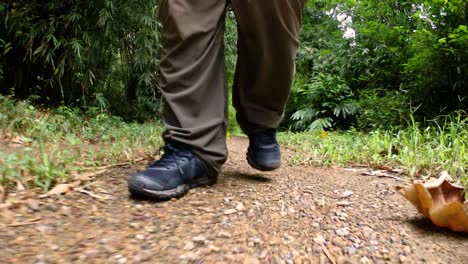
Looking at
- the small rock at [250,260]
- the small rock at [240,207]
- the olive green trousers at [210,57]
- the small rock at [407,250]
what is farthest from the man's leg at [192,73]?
the small rock at [407,250]

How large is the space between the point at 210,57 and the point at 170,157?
0.38 m

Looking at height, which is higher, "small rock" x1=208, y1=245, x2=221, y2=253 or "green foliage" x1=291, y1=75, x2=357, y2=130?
"green foliage" x1=291, y1=75, x2=357, y2=130

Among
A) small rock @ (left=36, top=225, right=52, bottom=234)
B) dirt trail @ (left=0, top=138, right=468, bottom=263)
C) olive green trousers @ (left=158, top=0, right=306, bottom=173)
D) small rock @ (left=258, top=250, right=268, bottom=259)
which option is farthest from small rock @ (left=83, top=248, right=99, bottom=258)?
olive green trousers @ (left=158, top=0, right=306, bottom=173)

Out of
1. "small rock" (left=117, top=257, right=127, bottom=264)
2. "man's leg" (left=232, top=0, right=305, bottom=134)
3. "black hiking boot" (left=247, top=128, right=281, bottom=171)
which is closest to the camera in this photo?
"small rock" (left=117, top=257, right=127, bottom=264)

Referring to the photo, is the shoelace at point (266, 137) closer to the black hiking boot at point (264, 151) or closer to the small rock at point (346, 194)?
the black hiking boot at point (264, 151)

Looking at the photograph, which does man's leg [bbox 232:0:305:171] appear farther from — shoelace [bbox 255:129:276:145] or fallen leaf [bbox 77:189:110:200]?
fallen leaf [bbox 77:189:110:200]

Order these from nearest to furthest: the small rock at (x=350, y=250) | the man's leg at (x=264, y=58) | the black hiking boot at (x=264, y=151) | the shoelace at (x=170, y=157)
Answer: the small rock at (x=350, y=250) → the shoelace at (x=170, y=157) → the man's leg at (x=264, y=58) → the black hiking boot at (x=264, y=151)

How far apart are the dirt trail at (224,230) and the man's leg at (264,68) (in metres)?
0.40

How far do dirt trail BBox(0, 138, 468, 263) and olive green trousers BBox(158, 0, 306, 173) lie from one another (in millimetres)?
214

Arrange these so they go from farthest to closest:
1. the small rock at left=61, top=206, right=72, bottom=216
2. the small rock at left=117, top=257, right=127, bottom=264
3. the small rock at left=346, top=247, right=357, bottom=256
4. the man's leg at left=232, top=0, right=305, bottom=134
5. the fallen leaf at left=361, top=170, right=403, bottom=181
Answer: the fallen leaf at left=361, top=170, right=403, bottom=181 < the man's leg at left=232, top=0, right=305, bottom=134 < the small rock at left=61, top=206, right=72, bottom=216 < the small rock at left=346, top=247, right=357, bottom=256 < the small rock at left=117, top=257, right=127, bottom=264

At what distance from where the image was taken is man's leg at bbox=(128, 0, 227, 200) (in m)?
1.40

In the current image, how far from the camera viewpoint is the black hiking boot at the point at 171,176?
1.25 meters

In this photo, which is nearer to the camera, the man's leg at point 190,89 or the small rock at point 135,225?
the small rock at point 135,225

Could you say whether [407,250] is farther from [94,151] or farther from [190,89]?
[94,151]
